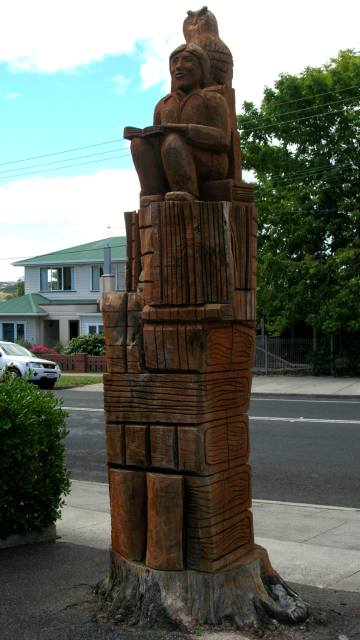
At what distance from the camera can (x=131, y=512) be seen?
413 centimetres

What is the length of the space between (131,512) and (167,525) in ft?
0.88

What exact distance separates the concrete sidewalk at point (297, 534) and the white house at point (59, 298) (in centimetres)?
3311

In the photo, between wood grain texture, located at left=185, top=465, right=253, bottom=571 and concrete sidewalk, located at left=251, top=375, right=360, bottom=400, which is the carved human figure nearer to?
wood grain texture, located at left=185, top=465, right=253, bottom=571

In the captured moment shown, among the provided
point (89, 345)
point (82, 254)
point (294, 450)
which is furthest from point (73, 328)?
point (294, 450)

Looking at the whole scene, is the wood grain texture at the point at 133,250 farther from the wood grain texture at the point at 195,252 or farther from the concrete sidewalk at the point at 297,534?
the concrete sidewalk at the point at 297,534

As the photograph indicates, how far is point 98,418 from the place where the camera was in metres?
15.6

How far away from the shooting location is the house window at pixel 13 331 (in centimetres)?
4281

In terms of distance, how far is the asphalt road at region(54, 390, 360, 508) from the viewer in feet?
28.3

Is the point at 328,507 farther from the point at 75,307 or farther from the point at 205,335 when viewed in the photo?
the point at 75,307

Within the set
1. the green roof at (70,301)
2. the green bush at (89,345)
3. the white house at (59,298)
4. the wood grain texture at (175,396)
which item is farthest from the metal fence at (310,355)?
the wood grain texture at (175,396)

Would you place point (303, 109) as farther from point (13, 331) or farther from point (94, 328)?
point (13, 331)

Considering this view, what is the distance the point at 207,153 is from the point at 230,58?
77 cm

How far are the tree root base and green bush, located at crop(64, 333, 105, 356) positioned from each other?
89.2ft

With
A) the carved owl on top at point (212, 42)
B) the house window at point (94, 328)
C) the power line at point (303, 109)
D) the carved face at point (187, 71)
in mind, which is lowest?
the house window at point (94, 328)
